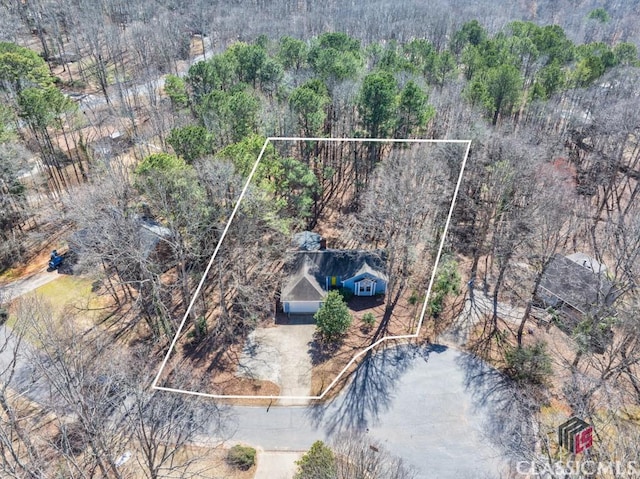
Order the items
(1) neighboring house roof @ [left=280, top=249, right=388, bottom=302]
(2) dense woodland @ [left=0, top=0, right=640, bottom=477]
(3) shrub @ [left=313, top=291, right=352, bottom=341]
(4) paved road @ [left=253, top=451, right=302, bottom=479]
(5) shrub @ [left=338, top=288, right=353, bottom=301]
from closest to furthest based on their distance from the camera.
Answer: (4) paved road @ [left=253, top=451, right=302, bottom=479]
(2) dense woodland @ [left=0, top=0, right=640, bottom=477]
(3) shrub @ [left=313, top=291, right=352, bottom=341]
(1) neighboring house roof @ [left=280, top=249, right=388, bottom=302]
(5) shrub @ [left=338, top=288, right=353, bottom=301]

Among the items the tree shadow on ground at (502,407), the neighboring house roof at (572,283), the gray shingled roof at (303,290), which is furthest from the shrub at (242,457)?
the neighboring house roof at (572,283)

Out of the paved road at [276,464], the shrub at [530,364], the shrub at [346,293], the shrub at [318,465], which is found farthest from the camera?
the shrub at [346,293]

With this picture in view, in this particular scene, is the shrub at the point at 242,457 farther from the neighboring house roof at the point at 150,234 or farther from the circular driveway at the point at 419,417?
the neighboring house roof at the point at 150,234

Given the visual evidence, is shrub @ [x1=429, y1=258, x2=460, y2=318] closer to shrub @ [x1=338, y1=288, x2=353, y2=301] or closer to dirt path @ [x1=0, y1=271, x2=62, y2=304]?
shrub @ [x1=338, y1=288, x2=353, y2=301]

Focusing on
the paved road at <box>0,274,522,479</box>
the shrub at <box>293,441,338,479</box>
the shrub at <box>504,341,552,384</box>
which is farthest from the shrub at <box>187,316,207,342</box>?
the shrub at <box>504,341,552,384</box>

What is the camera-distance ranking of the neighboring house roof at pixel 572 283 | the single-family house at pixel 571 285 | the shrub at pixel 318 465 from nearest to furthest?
1. the shrub at pixel 318 465
2. the neighboring house roof at pixel 572 283
3. the single-family house at pixel 571 285

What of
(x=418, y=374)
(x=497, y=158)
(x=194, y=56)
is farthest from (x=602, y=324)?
(x=194, y=56)
